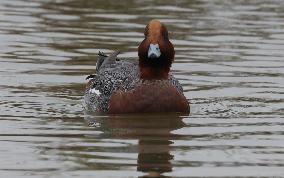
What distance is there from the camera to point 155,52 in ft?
40.6

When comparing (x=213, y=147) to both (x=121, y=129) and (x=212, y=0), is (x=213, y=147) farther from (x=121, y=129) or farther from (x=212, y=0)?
(x=212, y=0)

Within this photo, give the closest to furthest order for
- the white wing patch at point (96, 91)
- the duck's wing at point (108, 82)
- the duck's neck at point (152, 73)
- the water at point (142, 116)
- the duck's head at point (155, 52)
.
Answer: the water at point (142, 116), the duck's head at point (155, 52), the duck's neck at point (152, 73), the duck's wing at point (108, 82), the white wing patch at point (96, 91)

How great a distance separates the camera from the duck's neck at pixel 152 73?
42.1 ft

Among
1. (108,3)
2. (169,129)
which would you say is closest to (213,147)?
(169,129)

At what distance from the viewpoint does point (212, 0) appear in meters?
23.7

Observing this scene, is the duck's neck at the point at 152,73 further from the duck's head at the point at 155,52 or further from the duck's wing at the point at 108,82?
the duck's wing at the point at 108,82

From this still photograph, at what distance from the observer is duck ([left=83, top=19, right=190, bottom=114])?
41.4ft

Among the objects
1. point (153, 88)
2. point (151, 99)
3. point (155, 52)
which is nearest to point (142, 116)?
point (151, 99)

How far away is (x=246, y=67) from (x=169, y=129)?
4705 mm

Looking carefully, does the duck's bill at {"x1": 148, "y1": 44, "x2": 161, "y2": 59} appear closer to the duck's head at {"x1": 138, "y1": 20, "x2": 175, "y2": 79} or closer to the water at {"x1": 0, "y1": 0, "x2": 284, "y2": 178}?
the duck's head at {"x1": 138, "y1": 20, "x2": 175, "y2": 79}

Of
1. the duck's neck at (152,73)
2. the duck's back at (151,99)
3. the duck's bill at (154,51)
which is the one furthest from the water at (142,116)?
the duck's bill at (154,51)

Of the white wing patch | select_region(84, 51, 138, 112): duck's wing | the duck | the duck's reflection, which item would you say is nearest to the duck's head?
the duck

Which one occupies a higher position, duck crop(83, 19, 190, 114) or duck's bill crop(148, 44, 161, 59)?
duck's bill crop(148, 44, 161, 59)

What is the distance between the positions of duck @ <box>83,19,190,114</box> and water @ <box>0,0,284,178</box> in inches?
6.3
